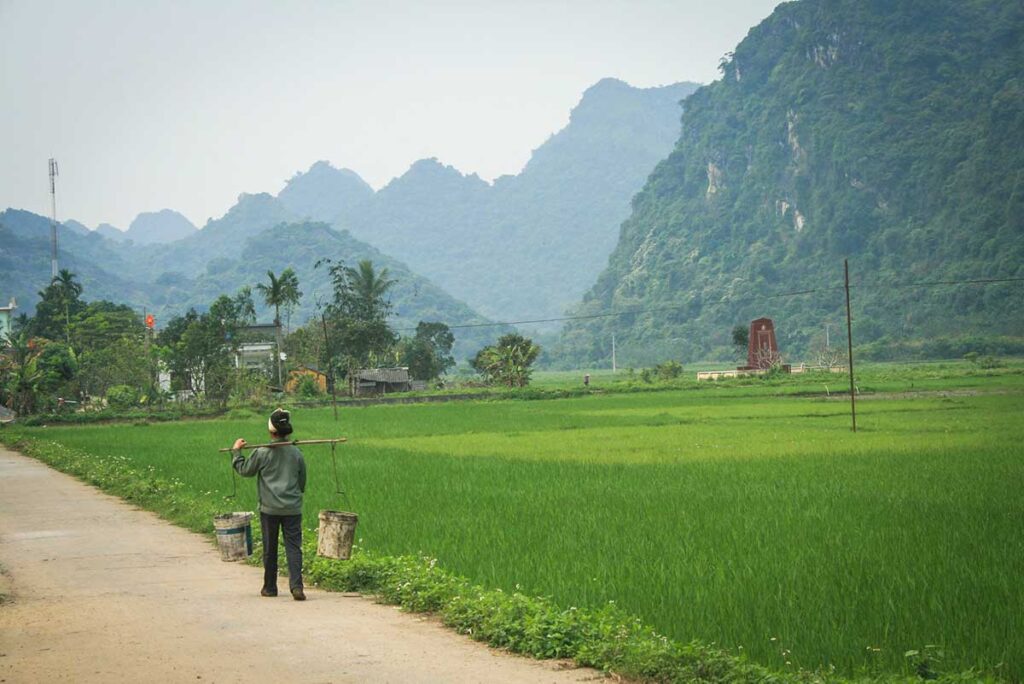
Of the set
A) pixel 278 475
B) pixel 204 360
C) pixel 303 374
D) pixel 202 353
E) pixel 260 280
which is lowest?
pixel 278 475

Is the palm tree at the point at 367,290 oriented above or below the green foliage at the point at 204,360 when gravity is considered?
above

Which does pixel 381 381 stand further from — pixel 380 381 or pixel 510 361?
pixel 510 361

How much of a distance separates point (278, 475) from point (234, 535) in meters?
2.29

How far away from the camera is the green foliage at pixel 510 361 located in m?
66.1

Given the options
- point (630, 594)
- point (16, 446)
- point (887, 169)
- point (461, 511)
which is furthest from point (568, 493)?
point (887, 169)

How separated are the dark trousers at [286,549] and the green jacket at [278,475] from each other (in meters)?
0.07

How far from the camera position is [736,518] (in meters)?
12.4

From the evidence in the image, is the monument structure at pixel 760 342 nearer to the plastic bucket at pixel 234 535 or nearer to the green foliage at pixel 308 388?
the green foliage at pixel 308 388

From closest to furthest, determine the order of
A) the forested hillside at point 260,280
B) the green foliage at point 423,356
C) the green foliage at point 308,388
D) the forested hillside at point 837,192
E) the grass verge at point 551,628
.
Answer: the grass verge at point 551,628 → the green foliage at point 308,388 → the green foliage at point 423,356 → the forested hillside at point 837,192 → the forested hillside at point 260,280

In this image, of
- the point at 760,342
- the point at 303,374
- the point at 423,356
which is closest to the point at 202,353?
the point at 303,374

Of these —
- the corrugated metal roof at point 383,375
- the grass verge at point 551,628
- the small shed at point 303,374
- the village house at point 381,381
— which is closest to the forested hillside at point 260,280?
the corrugated metal roof at point 383,375

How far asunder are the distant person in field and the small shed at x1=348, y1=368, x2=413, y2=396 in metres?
57.7

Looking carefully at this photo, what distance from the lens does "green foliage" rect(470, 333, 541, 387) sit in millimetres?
66062

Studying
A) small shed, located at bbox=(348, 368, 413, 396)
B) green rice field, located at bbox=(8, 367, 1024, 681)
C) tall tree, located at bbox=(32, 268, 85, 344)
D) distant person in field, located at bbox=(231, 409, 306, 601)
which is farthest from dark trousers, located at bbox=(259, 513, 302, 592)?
tall tree, located at bbox=(32, 268, 85, 344)
